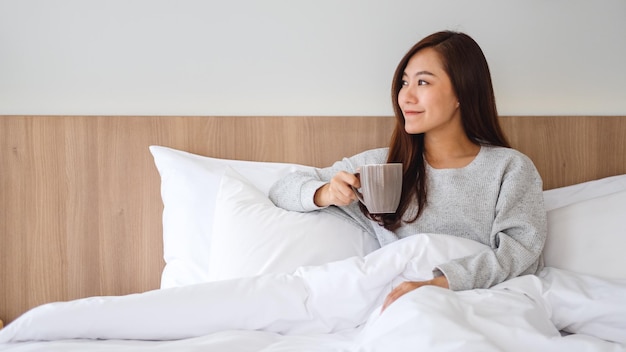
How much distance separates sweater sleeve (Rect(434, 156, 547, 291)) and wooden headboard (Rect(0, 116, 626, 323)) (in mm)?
705

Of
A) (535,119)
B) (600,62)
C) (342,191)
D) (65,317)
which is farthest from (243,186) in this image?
(600,62)

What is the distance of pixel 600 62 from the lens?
79.7 inches

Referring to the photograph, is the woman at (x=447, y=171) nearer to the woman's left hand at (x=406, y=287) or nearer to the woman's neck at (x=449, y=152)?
the woman's neck at (x=449, y=152)

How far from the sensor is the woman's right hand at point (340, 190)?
1.41 meters

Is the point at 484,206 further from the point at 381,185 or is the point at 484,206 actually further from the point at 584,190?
the point at 584,190

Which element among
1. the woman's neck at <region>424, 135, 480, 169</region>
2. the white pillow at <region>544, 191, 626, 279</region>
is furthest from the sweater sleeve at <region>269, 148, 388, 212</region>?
the white pillow at <region>544, 191, 626, 279</region>

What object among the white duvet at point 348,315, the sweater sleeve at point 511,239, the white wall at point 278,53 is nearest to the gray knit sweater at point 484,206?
the sweater sleeve at point 511,239

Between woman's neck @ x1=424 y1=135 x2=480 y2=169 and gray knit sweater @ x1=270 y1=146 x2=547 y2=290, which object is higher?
woman's neck @ x1=424 y1=135 x2=480 y2=169

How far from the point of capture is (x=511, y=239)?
4.66 feet

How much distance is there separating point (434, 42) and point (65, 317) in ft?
3.57

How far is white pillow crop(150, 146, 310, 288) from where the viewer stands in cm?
161

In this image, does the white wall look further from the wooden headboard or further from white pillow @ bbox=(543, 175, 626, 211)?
white pillow @ bbox=(543, 175, 626, 211)

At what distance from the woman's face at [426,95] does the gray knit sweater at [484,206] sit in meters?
0.13

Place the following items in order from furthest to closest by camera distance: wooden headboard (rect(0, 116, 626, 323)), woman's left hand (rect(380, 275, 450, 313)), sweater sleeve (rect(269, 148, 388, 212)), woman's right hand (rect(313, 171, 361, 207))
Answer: wooden headboard (rect(0, 116, 626, 323)), sweater sleeve (rect(269, 148, 388, 212)), woman's right hand (rect(313, 171, 361, 207)), woman's left hand (rect(380, 275, 450, 313))
